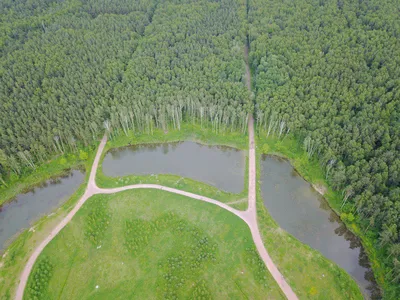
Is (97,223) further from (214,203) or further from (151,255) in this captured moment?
(214,203)

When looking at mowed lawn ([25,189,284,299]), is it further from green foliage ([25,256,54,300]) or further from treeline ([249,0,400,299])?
treeline ([249,0,400,299])

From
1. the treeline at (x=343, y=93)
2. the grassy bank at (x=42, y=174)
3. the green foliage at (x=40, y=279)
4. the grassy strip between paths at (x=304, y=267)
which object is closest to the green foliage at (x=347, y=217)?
the treeline at (x=343, y=93)

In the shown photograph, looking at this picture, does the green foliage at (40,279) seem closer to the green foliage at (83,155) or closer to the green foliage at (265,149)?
the green foliage at (83,155)

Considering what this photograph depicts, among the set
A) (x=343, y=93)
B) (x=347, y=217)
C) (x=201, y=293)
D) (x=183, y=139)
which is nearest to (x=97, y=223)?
(x=201, y=293)

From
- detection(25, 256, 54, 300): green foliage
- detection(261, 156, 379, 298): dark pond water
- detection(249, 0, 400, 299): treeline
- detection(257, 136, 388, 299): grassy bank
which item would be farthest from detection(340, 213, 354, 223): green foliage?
detection(25, 256, 54, 300): green foliage

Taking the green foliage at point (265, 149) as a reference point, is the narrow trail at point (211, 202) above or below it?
below
